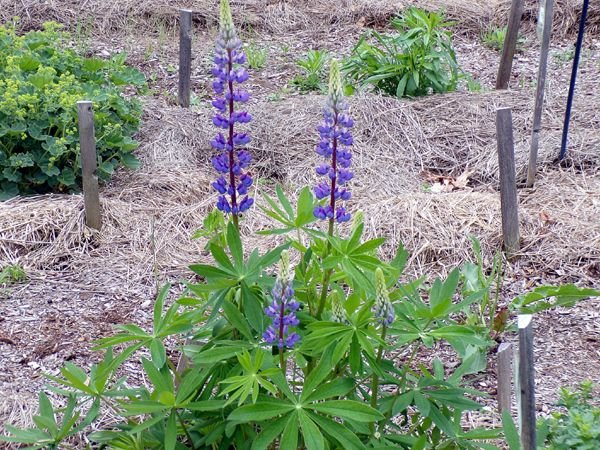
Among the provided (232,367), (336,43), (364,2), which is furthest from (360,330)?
(364,2)

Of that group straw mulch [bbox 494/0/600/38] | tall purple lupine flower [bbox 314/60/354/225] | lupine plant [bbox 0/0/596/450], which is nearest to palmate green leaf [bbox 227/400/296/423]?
lupine plant [bbox 0/0/596/450]

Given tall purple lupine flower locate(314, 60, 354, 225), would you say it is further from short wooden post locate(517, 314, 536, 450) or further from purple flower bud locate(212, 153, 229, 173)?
short wooden post locate(517, 314, 536, 450)

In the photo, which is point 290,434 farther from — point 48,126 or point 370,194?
point 48,126

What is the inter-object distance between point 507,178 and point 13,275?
2581mm

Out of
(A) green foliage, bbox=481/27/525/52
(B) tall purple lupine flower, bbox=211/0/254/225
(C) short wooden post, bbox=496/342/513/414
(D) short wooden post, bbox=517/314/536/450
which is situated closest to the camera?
(D) short wooden post, bbox=517/314/536/450

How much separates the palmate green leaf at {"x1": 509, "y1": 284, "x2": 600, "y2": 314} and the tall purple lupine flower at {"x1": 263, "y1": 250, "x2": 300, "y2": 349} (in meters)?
1.50

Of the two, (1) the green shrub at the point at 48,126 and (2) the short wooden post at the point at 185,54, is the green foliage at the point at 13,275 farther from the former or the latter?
(2) the short wooden post at the point at 185,54

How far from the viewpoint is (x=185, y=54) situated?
6395 millimetres

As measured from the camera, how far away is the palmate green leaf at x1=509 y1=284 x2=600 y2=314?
11.1 ft

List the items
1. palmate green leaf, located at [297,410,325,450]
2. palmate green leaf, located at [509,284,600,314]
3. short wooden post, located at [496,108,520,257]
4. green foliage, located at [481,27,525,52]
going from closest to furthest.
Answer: palmate green leaf, located at [297,410,325,450], palmate green leaf, located at [509,284,600,314], short wooden post, located at [496,108,520,257], green foliage, located at [481,27,525,52]

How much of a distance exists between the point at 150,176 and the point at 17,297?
139 centimetres

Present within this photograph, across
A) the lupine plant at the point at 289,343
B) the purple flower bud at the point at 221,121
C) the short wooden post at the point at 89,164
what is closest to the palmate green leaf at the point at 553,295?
the lupine plant at the point at 289,343

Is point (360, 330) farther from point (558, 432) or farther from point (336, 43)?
point (336, 43)

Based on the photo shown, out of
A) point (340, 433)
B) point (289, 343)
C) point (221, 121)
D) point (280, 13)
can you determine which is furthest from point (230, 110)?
point (280, 13)
